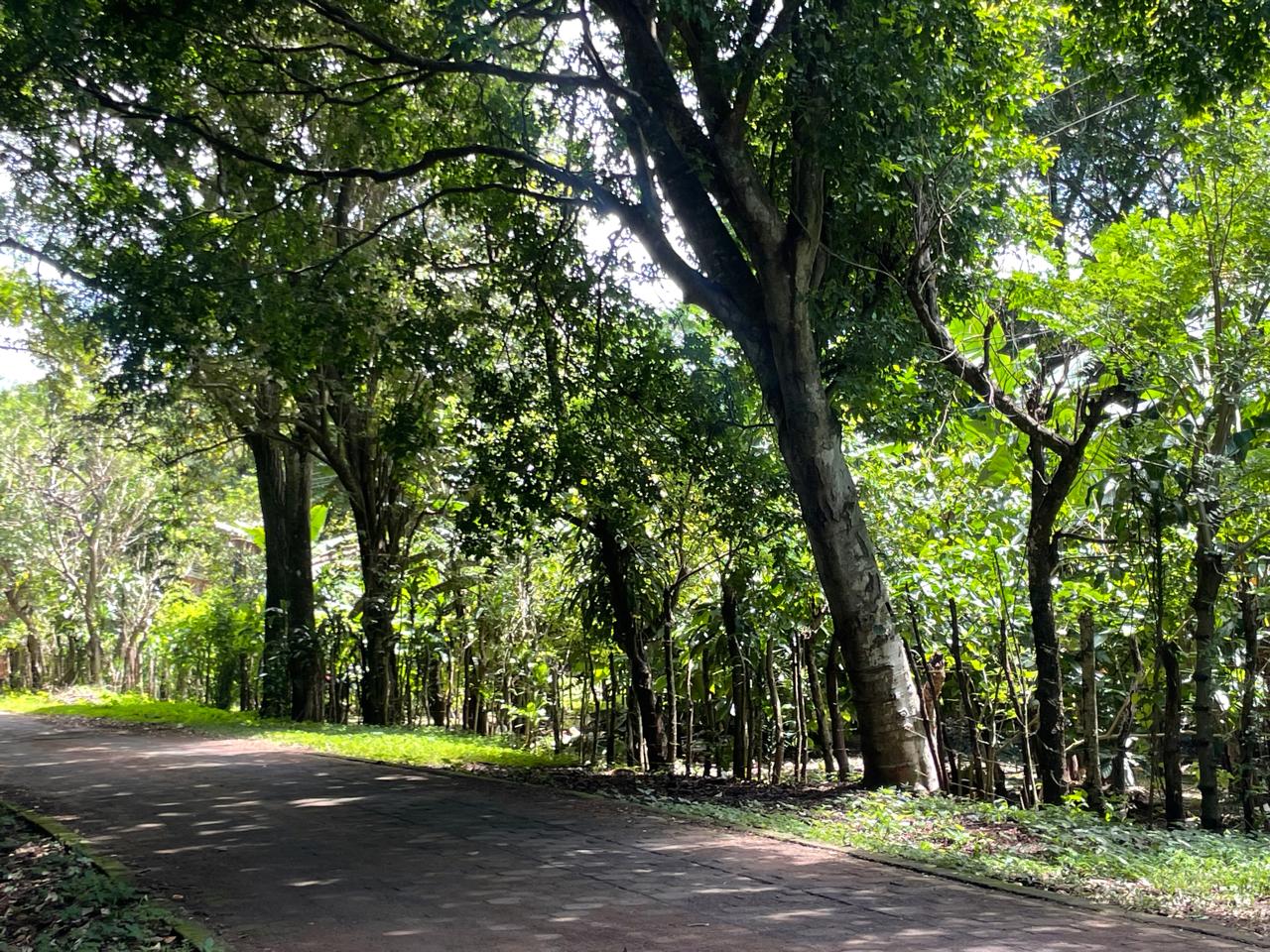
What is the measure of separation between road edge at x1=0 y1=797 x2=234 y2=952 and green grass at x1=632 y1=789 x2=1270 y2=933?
4229 mm

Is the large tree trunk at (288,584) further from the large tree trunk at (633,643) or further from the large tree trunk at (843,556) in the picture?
the large tree trunk at (843,556)

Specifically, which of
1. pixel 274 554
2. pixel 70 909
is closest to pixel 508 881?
pixel 70 909

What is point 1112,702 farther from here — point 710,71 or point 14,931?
point 14,931

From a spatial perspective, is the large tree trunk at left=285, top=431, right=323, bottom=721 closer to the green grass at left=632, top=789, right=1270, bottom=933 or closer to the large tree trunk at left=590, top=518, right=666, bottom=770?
the large tree trunk at left=590, top=518, right=666, bottom=770

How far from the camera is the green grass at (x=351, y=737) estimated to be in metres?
13.3

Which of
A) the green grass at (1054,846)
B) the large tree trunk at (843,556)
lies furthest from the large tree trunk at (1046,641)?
the large tree trunk at (843,556)

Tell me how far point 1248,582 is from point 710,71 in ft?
21.0

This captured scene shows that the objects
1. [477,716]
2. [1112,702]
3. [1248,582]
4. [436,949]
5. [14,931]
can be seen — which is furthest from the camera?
[477,716]

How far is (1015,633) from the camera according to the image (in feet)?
38.8

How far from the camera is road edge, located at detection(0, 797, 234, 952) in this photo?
5078 mm

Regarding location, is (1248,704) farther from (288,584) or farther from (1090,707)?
(288,584)

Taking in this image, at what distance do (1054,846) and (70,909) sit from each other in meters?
6.16

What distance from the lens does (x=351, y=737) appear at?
1523 centimetres

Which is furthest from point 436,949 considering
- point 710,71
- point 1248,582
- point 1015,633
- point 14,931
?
point 1015,633
